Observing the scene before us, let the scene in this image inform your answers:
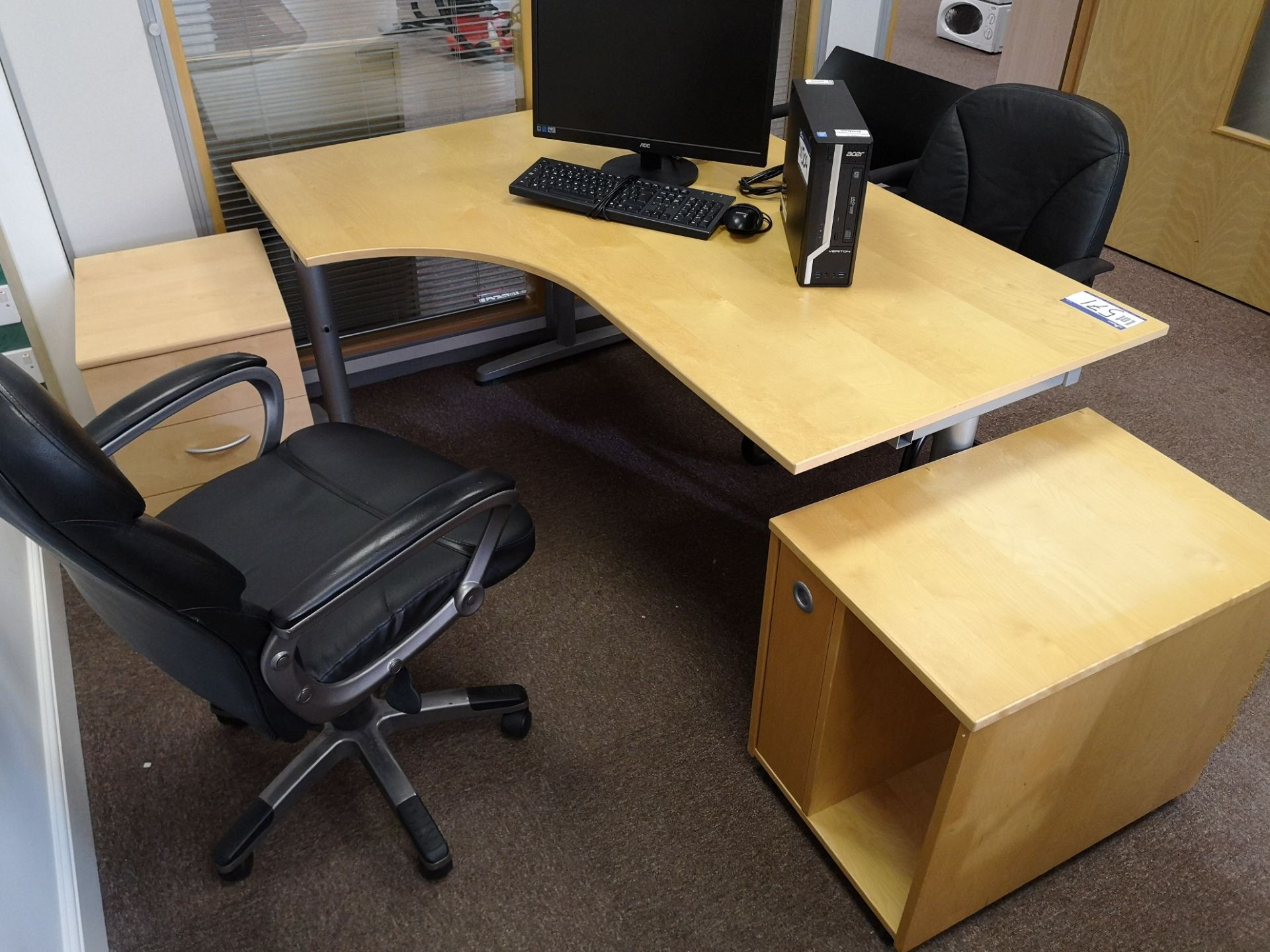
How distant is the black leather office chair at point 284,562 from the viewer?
104 cm

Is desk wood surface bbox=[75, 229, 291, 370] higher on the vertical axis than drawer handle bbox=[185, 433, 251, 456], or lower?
higher

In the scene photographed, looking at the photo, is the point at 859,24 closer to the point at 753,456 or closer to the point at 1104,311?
the point at 753,456

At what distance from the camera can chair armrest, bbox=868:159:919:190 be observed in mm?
2502

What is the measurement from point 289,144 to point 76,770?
1570 millimetres

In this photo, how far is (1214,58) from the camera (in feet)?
10.3

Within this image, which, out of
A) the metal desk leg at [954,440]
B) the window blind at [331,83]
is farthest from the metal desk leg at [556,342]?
the metal desk leg at [954,440]

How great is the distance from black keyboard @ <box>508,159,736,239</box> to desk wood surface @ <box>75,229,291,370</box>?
2.06ft

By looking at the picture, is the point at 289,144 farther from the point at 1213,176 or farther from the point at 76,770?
the point at 1213,176

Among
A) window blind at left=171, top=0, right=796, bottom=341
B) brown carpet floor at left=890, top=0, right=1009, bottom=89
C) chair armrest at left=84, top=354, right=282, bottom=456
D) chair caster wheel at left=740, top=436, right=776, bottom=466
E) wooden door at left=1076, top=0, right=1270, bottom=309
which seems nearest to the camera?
chair armrest at left=84, top=354, right=282, bottom=456

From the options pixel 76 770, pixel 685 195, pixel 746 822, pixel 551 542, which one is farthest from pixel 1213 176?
pixel 76 770

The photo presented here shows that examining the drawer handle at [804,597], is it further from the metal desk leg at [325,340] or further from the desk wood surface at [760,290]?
the metal desk leg at [325,340]

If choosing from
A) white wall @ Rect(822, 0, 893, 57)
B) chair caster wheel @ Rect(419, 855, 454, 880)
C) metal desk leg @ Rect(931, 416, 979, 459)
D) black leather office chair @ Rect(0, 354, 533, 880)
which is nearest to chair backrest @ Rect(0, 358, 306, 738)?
black leather office chair @ Rect(0, 354, 533, 880)

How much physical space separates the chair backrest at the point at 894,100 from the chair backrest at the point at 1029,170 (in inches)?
9.1

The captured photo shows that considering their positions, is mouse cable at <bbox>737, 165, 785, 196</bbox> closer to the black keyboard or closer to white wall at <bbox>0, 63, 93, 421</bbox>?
the black keyboard
